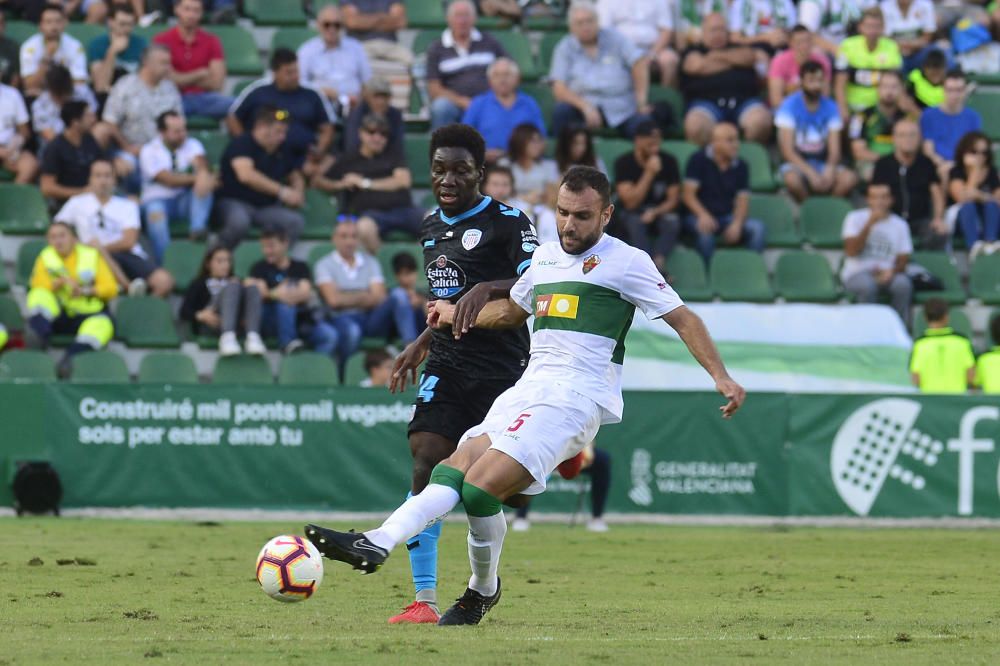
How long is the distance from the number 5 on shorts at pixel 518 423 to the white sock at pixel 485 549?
485mm

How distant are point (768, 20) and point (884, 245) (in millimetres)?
4075

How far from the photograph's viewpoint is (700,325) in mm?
7562

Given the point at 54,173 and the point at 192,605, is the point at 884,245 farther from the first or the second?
→ the point at 192,605

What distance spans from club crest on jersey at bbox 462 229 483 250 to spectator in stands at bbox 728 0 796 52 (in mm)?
13973

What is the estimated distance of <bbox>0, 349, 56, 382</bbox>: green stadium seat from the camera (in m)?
16.8

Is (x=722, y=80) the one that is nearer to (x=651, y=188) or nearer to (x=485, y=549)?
(x=651, y=188)

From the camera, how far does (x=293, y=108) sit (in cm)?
1917

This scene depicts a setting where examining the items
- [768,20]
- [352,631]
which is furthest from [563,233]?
[768,20]

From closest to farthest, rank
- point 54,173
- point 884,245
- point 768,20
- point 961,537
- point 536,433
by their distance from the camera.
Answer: point 536,433 < point 961,537 < point 54,173 < point 884,245 < point 768,20

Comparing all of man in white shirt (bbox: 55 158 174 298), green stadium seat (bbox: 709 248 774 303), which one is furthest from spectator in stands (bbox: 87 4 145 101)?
green stadium seat (bbox: 709 248 774 303)

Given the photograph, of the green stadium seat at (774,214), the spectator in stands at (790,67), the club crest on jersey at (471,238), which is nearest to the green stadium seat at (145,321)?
the green stadium seat at (774,214)

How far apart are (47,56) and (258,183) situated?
10.3 feet

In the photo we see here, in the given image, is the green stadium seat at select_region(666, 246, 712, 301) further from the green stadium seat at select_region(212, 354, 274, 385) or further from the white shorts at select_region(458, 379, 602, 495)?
the white shorts at select_region(458, 379, 602, 495)

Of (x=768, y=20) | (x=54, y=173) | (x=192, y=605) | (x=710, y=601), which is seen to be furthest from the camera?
(x=768, y=20)
